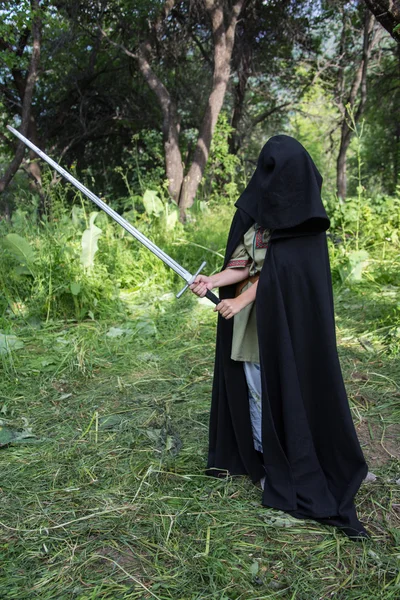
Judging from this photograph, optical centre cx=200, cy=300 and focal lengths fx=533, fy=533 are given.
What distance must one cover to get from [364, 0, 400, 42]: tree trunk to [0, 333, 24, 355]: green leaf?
4161 millimetres

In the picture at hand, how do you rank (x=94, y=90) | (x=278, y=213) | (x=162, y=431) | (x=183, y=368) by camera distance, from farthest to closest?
1. (x=94, y=90)
2. (x=183, y=368)
3. (x=162, y=431)
4. (x=278, y=213)

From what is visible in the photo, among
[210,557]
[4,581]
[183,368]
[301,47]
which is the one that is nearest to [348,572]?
[210,557]

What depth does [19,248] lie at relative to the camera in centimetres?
519

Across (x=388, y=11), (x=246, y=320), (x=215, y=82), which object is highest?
(x=215, y=82)

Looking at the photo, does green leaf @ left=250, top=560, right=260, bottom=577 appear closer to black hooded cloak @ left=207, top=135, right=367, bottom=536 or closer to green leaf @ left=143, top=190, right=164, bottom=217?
black hooded cloak @ left=207, top=135, right=367, bottom=536

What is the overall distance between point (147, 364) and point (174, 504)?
182 centimetres

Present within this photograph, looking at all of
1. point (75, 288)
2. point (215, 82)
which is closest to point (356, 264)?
point (75, 288)

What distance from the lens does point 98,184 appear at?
13.4 meters

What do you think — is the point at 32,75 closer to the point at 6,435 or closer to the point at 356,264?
the point at 356,264

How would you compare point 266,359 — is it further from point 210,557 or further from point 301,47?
point 301,47

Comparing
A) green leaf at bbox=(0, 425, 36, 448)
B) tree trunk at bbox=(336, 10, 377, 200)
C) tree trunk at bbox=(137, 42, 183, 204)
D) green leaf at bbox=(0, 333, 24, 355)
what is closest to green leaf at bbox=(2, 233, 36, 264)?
green leaf at bbox=(0, 333, 24, 355)

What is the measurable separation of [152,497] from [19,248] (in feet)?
11.0

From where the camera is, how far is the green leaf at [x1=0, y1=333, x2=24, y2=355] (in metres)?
4.19

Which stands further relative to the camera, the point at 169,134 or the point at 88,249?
the point at 169,134
